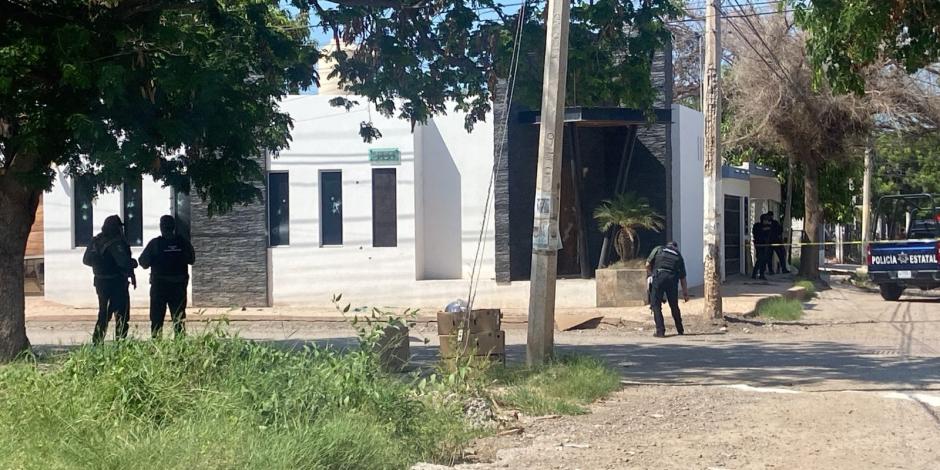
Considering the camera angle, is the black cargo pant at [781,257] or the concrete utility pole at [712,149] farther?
the black cargo pant at [781,257]

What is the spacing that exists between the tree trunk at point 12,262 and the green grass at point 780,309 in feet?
44.3

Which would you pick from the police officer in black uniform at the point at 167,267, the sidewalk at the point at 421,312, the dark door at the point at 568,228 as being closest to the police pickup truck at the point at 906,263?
the sidewalk at the point at 421,312

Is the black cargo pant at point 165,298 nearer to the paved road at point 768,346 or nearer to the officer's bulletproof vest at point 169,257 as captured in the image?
the officer's bulletproof vest at point 169,257

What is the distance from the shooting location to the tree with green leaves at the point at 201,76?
1071 cm

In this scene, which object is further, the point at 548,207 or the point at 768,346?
the point at 768,346

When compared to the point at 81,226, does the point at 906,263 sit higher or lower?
lower

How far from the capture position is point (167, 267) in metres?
13.2

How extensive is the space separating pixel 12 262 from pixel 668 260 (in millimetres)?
9967

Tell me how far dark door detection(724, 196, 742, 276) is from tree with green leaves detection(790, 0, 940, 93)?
18.1 metres

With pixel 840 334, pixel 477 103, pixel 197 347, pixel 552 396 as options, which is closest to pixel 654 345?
pixel 840 334

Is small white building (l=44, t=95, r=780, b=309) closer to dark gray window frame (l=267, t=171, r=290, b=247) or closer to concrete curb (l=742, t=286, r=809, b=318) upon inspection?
dark gray window frame (l=267, t=171, r=290, b=247)

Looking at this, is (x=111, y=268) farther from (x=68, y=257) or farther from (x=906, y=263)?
(x=906, y=263)

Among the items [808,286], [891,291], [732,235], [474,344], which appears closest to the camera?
[474,344]

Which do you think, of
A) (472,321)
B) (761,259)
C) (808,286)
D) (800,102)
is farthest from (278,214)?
(472,321)
